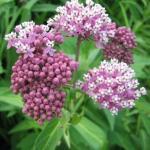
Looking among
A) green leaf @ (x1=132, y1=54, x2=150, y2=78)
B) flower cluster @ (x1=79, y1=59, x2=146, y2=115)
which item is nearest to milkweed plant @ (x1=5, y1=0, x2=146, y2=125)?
flower cluster @ (x1=79, y1=59, x2=146, y2=115)

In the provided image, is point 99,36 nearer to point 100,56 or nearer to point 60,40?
point 60,40

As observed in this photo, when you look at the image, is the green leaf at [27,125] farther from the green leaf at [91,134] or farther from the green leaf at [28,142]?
the green leaf at [91,134]

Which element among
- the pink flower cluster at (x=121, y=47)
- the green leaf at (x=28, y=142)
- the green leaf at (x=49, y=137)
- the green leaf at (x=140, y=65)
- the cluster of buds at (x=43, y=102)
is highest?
the pink flower cluster at (x=121, y=47)

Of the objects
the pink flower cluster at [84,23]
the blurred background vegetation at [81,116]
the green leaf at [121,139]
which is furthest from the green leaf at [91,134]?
the pink flower cluster at [84,23]

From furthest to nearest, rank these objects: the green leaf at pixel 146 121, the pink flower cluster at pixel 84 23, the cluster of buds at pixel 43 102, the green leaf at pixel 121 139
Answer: the green leaf at pixel 146 121 → the green leaf at pixel 121 139 → the pink flower cluster at pixel 84 23 → the cluster of buds at pixel 43 102

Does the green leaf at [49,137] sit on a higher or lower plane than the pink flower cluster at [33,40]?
lower

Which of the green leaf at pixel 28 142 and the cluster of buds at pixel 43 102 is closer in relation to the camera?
the cluster of buds at pixel 43 102

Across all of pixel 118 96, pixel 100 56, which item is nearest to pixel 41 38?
pixel 118 96

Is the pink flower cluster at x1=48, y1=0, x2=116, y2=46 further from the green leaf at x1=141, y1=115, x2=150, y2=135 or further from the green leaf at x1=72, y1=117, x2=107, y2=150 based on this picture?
the green leaf at x1=141, y1=115, x2=150, y2=135
